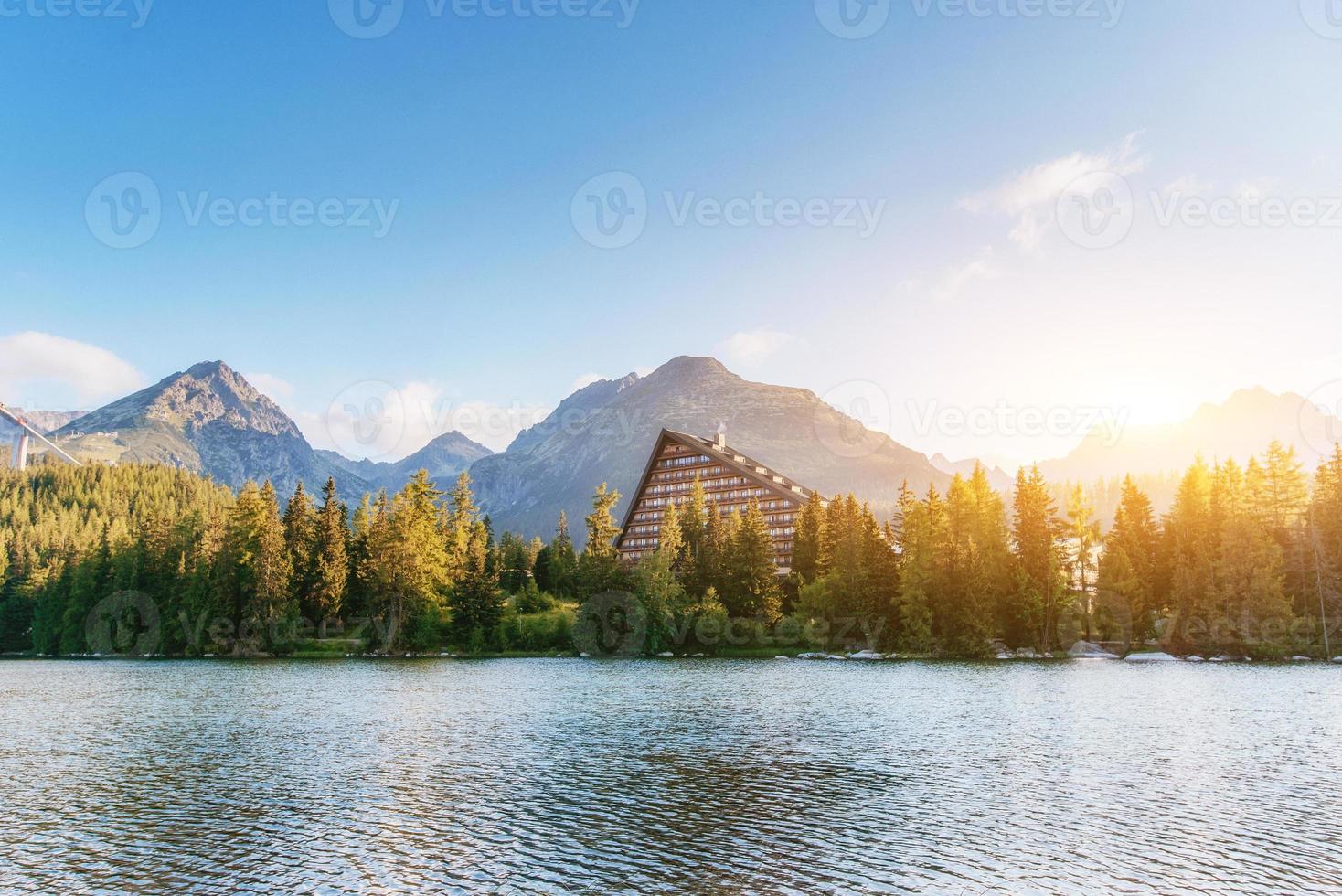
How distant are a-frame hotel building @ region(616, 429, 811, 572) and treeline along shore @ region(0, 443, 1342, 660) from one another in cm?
2562

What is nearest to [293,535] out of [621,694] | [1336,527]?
[621,694]

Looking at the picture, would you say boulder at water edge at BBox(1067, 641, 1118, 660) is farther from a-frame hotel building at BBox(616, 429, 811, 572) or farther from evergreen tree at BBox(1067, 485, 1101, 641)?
a-frame hotel building at BBox(616, 429, 811, 572)

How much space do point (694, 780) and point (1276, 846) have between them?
1708 cm

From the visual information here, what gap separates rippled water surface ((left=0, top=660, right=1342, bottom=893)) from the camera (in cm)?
2011

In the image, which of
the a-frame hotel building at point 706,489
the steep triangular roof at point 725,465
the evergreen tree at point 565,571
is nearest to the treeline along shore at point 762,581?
the evergreen tree at point 565,571

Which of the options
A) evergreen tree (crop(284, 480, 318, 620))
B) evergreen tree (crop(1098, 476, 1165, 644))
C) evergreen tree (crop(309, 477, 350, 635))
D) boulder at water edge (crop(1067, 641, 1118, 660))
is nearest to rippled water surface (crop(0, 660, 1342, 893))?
boulder at water edge (crop(1067, 641, 1118, 660))

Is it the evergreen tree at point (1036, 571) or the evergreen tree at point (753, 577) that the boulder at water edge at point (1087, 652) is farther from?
the evergreen tree at point (753, 577)

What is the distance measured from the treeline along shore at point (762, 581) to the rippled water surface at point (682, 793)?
38.9m

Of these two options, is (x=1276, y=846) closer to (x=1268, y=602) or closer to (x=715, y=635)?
(x=1268, y=602)

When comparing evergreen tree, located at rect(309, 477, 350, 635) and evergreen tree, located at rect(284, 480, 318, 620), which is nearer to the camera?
evergreen tree, located at rect(309, 477, 350, 635)

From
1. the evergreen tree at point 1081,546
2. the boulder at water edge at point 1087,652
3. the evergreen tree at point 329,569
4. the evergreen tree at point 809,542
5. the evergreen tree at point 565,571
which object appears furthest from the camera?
the evergreen tree at point 565,571

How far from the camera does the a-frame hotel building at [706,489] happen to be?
506 ft

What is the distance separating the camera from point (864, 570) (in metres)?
102

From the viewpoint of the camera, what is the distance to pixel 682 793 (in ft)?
94.2
